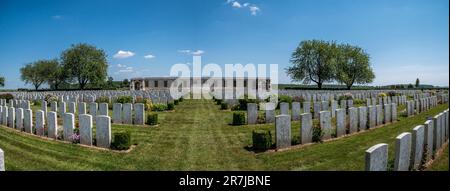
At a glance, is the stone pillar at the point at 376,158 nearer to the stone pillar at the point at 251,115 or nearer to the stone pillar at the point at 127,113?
the stone pillar at the point at 251,115

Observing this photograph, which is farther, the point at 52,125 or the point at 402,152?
the point at 52,125

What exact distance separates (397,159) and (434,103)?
21.5 m

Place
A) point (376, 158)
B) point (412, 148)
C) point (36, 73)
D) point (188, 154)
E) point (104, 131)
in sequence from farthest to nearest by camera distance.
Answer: point (36, 73)
point (104, 131)
point (188, 154)
point (412, 148)
point (376, 158)

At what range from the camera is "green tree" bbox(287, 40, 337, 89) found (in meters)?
61.8

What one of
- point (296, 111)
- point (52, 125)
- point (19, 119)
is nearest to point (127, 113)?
point (52, 125)

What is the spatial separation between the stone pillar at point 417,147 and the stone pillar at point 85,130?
8.91 m

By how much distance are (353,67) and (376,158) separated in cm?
6243

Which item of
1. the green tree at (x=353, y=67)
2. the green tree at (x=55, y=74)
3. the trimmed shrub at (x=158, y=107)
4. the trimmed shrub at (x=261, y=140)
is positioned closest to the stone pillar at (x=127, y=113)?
the trimmed shrub at (x=158, y=107)

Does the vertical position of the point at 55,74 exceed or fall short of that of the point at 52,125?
it exceeds it

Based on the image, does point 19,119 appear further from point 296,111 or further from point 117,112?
point 296,111

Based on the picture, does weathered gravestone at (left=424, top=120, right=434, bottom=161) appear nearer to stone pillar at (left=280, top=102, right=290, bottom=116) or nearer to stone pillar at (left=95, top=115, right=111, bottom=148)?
stone pillar at (left=280, top=102, right=290, bottom=116)

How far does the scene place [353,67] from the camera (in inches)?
2458

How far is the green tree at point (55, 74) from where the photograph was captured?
66.3 meters

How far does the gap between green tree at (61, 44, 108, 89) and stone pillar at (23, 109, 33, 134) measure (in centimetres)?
5542
